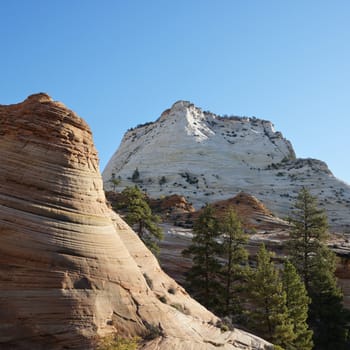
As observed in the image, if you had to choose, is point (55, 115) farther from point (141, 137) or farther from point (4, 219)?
point (141, 137)

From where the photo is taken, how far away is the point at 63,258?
13.3 metres

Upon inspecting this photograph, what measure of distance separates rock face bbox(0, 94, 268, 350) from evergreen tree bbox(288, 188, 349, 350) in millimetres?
15124

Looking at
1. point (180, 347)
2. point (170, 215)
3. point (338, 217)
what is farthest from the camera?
point (338, 217)

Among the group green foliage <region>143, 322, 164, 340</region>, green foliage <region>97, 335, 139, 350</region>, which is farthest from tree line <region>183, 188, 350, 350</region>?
green foliage <region>97, 335, 139, 350</region>

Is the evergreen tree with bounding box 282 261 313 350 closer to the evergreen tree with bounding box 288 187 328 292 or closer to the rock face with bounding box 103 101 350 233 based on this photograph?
the evergreen tree with bounding box 288 187 328 292

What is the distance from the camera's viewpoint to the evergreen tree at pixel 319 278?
29.3m

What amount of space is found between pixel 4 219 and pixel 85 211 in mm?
2951

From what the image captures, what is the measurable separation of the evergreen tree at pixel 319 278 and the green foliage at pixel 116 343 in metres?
21.6

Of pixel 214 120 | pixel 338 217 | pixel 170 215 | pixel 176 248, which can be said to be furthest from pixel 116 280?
pixel 214 120

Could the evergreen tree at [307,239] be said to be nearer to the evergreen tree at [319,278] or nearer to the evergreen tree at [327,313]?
the evergreen tree at [319,278]

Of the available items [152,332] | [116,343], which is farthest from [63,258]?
[152,332]

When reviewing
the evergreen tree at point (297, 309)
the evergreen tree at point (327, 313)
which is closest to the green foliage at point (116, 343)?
the evergreen tree at point (297, 309)

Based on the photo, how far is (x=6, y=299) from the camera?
12.2 meters

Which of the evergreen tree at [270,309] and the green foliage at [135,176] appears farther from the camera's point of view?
the green foliage at [135,176]
